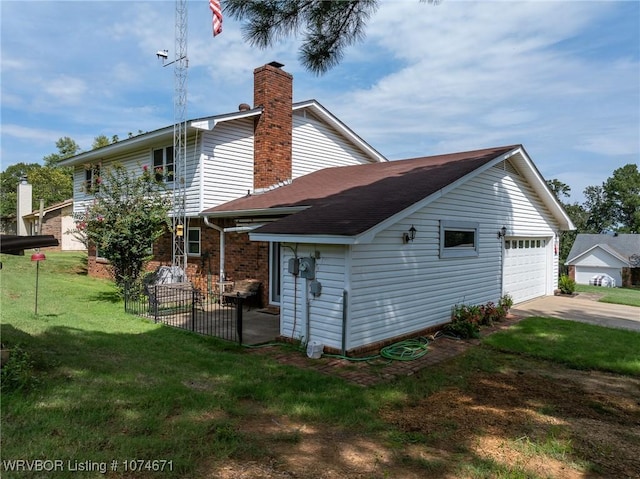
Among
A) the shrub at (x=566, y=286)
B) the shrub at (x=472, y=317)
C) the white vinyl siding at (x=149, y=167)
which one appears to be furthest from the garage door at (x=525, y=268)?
the white vinyl siding at (x=149, y=167)

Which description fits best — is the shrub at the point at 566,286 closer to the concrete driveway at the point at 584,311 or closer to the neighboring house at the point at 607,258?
the concrete driveway at the point at 584,311

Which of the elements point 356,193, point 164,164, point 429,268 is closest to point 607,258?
point 429,268

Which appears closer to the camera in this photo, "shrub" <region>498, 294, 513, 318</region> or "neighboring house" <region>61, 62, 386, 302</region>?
"shrub" <region>498, 294, 513, 318</region>

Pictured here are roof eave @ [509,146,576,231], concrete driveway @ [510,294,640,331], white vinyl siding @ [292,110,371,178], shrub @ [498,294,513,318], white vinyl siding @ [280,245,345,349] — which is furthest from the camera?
white vinyl siding @ [292,110,371,178]

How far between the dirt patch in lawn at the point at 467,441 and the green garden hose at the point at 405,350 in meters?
1.48

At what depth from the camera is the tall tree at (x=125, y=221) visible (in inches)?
450

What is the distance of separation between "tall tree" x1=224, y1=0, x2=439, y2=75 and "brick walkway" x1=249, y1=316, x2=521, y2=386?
4766mm

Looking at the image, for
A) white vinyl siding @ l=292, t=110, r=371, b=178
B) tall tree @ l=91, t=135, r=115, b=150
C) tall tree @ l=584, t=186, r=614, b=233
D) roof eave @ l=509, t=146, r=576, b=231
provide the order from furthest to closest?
tall tree @ l=584, t=186, r=614, b=233 < tall tree @ l=91, t=135, r=115, b=150 < white vinyl siding @ l=292, t=110, r=371, b=178 < roof eave @ l=509, t=146, r=576, b=231

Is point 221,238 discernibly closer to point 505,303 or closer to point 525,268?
point 505,303

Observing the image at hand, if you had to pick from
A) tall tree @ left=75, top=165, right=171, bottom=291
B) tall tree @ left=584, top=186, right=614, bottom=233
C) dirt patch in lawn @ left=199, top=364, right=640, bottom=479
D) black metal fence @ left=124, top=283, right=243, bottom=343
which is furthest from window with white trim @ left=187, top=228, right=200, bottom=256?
tall tree @ left=584, top=186, right=614, bottom=233

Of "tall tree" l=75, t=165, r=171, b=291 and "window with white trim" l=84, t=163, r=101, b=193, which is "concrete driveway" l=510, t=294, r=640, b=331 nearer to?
A: "tall tree" l=75, t=165, r=171, b=291

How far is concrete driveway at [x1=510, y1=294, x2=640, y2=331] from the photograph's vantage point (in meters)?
10.9

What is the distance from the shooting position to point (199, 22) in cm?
1315

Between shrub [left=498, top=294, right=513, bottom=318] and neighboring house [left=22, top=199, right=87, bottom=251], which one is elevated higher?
neighboring house [left=22, top=199, right=87, bottom=251]
